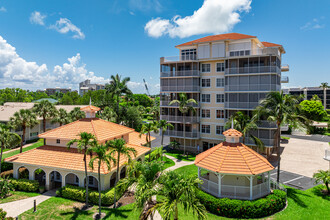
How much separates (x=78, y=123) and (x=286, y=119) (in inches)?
1027

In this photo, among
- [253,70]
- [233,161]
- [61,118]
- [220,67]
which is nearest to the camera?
[233,161]

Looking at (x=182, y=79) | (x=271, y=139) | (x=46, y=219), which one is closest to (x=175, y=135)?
(x=182, y=79)

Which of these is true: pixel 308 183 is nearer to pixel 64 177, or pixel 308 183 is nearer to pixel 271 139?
pixel 271 139

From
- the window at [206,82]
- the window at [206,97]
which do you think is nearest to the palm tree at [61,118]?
the window at [206,97]

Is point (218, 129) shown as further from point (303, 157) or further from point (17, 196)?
point (17, 196)

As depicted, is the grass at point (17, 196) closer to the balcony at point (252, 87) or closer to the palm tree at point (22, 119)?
the palm tree at point (22, 119)

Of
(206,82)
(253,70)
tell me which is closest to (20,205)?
(206,82)

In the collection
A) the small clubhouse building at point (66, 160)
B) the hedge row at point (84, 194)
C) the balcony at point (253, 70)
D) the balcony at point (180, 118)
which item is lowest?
the hedge row at point (84, 194)

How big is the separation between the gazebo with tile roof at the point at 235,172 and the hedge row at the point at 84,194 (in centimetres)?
958

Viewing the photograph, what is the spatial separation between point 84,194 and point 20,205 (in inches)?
251

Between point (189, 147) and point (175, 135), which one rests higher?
point (175, 135)

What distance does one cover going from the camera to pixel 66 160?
943 inches

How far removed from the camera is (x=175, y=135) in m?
39.5

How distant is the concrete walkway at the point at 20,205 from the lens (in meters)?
19.6
